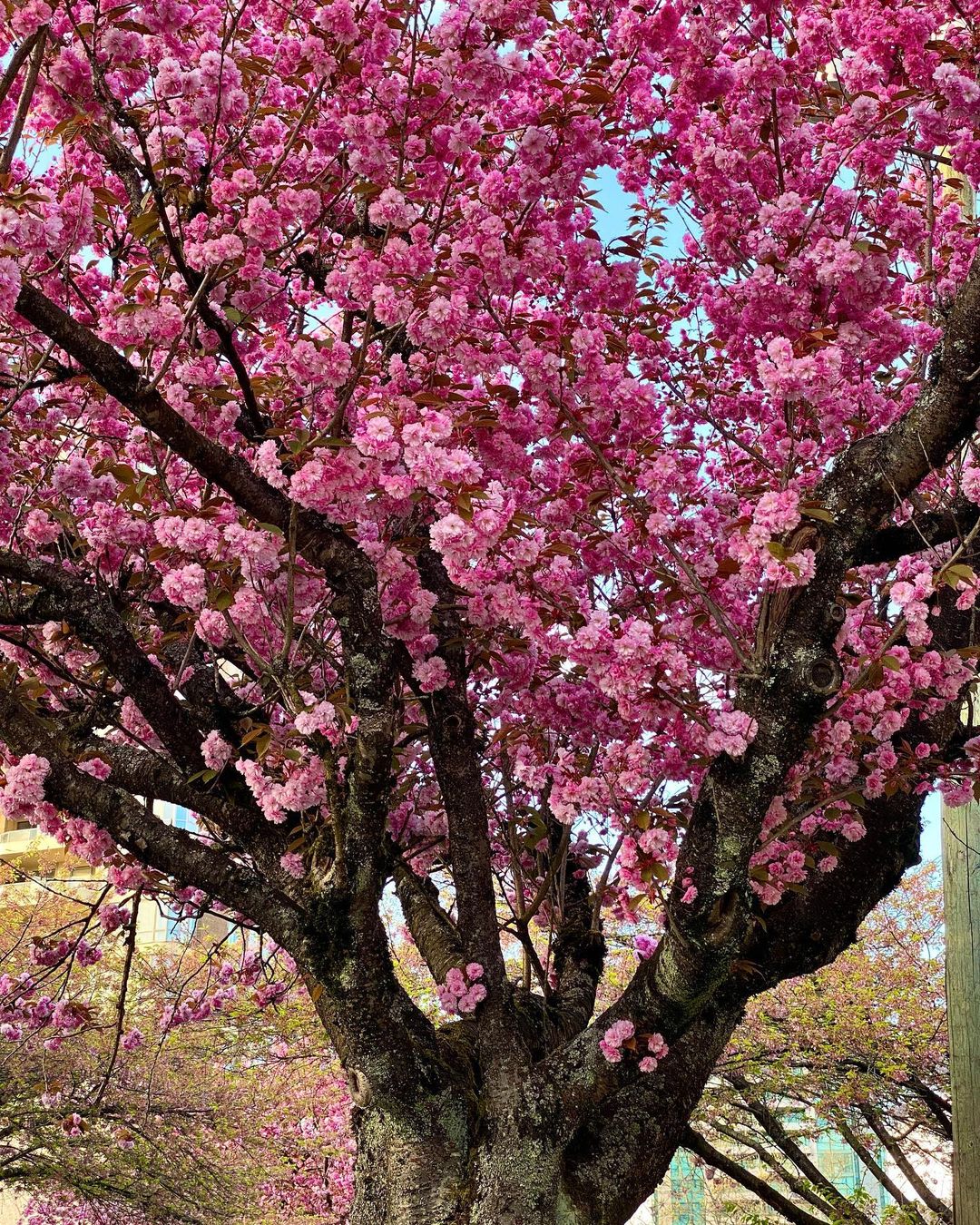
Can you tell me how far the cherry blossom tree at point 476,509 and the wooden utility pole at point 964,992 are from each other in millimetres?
921

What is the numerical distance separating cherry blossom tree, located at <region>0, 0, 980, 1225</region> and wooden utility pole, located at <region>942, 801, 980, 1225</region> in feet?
3.02

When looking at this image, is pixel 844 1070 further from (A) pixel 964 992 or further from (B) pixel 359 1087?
(B) pixel 359 1087

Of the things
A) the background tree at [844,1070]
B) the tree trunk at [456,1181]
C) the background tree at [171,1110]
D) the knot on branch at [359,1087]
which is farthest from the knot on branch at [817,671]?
the background tree at [844,1070]

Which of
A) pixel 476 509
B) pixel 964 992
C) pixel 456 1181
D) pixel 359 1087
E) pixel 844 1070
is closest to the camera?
pixel 476 509

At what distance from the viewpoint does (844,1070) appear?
379 inches

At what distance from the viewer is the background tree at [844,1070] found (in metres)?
9.21

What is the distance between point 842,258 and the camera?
354 centimetres

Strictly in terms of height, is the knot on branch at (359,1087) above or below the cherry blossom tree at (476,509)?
below

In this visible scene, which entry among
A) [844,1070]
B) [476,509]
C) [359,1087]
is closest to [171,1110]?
[844,1070]

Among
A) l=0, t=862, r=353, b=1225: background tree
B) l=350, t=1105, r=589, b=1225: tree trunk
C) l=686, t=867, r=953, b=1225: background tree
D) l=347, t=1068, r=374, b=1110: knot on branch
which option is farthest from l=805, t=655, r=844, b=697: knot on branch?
l=686, t=867, r=953, b=1225: background tree

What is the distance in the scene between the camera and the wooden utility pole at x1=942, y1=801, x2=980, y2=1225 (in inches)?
185

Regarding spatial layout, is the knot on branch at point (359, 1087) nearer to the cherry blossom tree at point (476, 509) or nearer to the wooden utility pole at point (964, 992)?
the cherry blossom tree at point (476, 509)

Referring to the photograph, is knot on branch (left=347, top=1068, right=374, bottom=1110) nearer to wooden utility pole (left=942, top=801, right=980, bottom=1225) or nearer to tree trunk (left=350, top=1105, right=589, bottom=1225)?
tree trunk (left=350, top=1105, right=589, bottom=1225)

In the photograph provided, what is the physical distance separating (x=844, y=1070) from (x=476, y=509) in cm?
824
